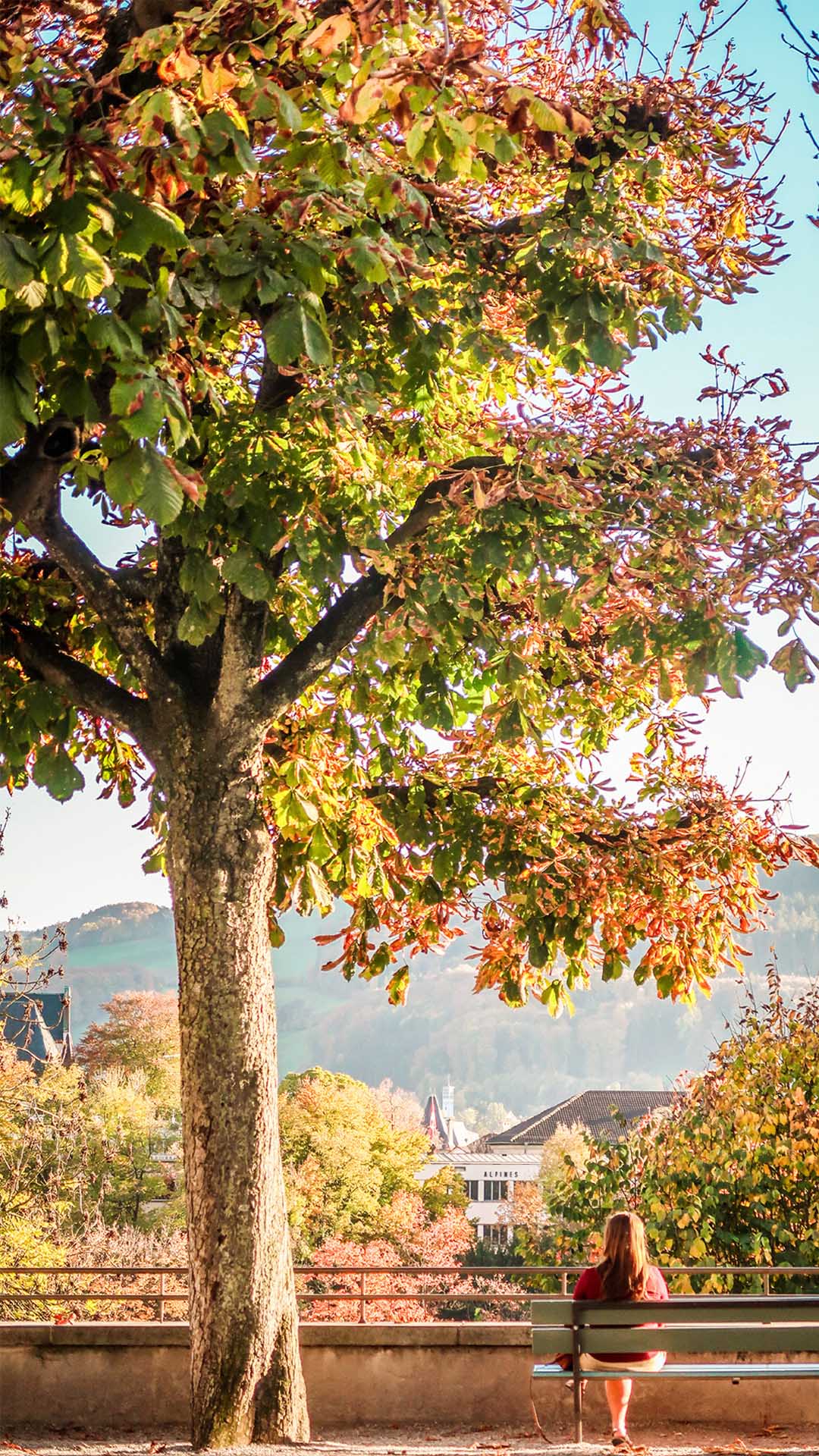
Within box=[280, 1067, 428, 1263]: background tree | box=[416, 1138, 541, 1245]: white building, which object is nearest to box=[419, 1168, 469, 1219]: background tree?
box=[280, 1067, 428, 1263]: background tree

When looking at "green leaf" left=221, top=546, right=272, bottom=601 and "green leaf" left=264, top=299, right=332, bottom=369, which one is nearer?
"green leaf" left=264, top=299, right=332, bottom=369

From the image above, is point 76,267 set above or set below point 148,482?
above

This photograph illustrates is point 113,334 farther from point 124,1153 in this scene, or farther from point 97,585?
point 124,1153

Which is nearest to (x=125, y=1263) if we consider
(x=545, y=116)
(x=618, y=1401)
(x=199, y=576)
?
(x=618, y=1401)

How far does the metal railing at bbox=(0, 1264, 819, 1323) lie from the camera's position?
9500mm

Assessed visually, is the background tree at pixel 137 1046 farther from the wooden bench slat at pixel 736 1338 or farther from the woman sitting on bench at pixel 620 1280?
the wooden bench slat at pixel 736 1338

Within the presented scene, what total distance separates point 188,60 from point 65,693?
4087mm

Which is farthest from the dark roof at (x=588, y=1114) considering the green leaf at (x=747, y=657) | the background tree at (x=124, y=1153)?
the green leaf at (x=747, y=657)

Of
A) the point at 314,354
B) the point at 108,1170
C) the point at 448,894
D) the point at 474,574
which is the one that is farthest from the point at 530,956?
the point at 108,1170

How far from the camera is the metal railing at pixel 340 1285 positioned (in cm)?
950

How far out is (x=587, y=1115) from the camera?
99.8m

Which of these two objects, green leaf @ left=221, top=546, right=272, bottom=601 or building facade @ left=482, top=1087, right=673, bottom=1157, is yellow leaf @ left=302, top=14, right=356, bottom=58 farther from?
building facade @ left=482, top=1087, right=673, bottom=1157

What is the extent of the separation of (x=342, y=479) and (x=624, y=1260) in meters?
4.44

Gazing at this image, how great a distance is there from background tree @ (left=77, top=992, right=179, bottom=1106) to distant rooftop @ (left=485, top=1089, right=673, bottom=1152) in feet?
127
